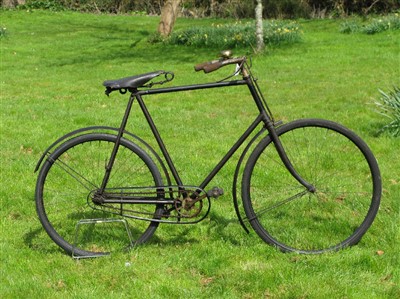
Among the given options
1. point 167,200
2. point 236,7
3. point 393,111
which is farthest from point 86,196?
point 236,7

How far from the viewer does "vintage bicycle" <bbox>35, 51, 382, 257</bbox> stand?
4.88m

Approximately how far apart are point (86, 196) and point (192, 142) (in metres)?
3.10

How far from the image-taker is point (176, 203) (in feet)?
16.2

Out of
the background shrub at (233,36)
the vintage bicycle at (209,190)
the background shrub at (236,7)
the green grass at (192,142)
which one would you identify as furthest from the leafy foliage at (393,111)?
the background shrub at (236,7)

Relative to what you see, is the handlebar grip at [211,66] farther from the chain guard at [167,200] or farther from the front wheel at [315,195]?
the chain guard at [167,200]

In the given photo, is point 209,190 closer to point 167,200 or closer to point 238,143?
point 167,200

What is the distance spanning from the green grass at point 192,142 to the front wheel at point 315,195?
21cm

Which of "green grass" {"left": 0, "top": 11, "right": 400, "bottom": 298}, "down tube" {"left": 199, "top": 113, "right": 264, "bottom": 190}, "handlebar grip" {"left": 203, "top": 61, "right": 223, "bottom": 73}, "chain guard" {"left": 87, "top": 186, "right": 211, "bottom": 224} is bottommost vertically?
"green grass" {"left": 0, "top": 11, "right": 400, "bottom": 298}

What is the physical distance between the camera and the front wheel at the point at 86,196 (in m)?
4.98

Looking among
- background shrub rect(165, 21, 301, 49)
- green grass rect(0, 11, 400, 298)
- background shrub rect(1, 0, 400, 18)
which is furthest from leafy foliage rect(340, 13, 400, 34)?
background shrub rect(1, 0, 400, 18)

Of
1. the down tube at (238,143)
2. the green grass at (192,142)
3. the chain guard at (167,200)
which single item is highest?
the down tube at (238,143)

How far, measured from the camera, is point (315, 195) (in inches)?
209

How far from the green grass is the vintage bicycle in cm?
22

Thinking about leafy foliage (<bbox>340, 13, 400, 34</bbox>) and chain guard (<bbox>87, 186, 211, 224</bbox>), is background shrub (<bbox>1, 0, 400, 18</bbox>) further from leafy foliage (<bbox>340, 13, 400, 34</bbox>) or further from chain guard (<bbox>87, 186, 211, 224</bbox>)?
chain guard (<bbox>87, 186, 211, 224</bbox>)
